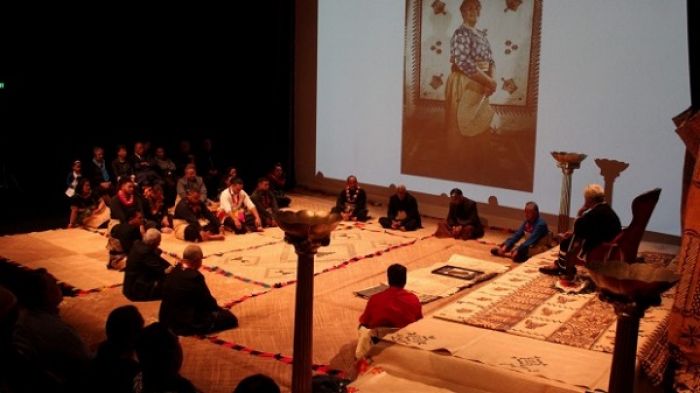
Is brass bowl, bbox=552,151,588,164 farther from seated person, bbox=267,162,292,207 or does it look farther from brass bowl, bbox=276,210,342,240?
brass bowl, bbox=276,210,342,240

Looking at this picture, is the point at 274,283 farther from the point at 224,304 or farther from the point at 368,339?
the point at 368,339

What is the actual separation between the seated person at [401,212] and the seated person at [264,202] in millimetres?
1353

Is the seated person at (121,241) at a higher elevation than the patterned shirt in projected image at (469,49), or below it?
below

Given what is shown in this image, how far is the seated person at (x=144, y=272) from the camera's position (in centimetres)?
603

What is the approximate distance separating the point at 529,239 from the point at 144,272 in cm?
380

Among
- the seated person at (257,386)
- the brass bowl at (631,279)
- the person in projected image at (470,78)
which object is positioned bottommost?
the seated person at (257,386)

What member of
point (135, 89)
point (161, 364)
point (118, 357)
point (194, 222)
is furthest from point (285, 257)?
point (161, 364)

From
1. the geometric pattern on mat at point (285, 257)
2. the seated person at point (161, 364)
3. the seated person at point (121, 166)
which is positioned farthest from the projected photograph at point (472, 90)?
the seated person at point (161, 364)

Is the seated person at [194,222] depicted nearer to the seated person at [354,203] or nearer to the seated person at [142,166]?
the seated person at [142,166]

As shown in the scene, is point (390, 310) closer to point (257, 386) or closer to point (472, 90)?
point (257, 386)

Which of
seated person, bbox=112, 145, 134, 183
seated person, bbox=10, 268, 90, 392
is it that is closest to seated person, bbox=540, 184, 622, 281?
seated person, bbox=10, 268, 90, 392

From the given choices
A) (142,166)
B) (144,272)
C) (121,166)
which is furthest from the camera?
(142,166)

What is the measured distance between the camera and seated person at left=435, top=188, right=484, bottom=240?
865cm

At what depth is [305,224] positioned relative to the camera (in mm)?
3139
